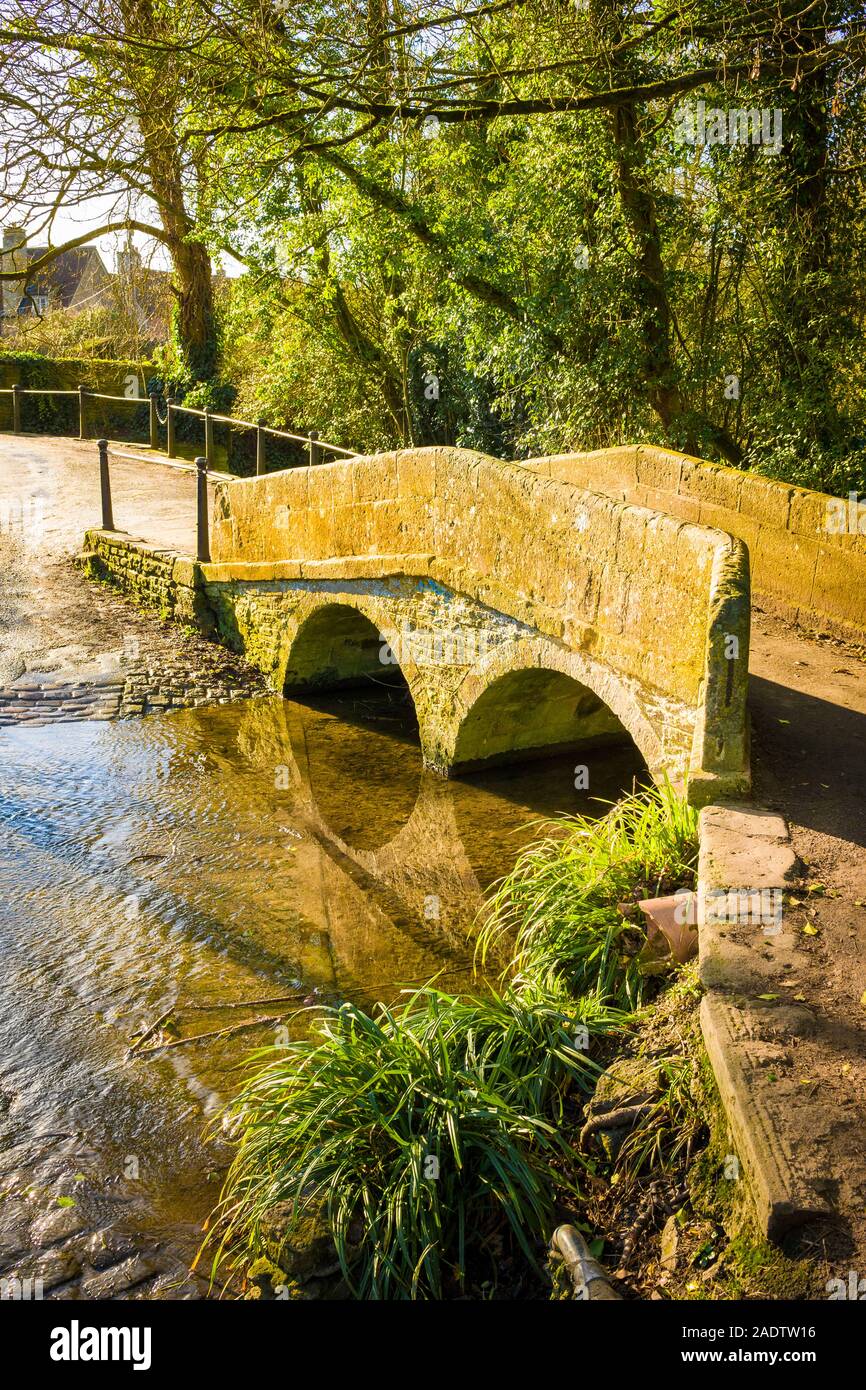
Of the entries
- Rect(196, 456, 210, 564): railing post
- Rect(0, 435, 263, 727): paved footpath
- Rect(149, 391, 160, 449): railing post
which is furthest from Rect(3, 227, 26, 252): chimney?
Rect(149, 391, 160, 449): railing post

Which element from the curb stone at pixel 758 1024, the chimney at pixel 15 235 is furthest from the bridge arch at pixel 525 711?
the chimney at pixel 15 235

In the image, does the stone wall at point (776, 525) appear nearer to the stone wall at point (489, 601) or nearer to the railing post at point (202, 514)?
the stone wall at point (489, 601)

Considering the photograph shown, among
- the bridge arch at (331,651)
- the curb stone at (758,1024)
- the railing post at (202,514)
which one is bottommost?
the curb stone at (758,1024)

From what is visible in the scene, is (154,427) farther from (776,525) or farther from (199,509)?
(776,525)

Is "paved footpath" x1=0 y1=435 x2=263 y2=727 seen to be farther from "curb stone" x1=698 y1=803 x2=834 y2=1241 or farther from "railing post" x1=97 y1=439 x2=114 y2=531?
"curb stone" x1=698 y1=803 x2=834 y2=1241

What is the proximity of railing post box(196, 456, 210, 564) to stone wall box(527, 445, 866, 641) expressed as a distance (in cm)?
460

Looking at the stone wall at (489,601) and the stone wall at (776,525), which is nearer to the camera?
the stone wall at (489,601)

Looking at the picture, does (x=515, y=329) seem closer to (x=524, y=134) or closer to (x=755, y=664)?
(x=524, y=134)

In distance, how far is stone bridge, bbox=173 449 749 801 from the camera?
16.1 ft

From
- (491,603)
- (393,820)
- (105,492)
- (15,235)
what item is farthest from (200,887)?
(105,492)

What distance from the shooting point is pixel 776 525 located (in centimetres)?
716

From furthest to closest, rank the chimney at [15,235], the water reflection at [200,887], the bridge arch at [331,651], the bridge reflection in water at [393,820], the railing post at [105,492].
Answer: the railing post at [105,492] → the bridge arch at [331,651] → the bridge reflection in water at [393,820] → the chimney at [15,235] → the water reflection at [200,887]

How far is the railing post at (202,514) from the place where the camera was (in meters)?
10.9

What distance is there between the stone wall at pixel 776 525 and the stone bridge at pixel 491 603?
839 millimetres
